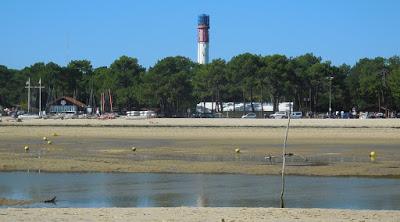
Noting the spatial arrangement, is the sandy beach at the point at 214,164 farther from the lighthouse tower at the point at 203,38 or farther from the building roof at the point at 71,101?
the lighthouse tower at the point at 203,38

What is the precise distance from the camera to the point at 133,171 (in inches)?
1172

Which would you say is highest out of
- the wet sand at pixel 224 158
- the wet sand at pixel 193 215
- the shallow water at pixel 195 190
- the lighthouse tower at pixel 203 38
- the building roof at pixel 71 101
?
the lighthouse tower at pixel 203 38

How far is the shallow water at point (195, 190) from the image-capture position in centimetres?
2097

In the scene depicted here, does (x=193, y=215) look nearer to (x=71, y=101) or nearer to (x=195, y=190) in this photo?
(x=195, y=190)

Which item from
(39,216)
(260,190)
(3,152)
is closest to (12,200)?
(39,216)

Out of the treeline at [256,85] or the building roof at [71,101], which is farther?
the building roof at [71,101]

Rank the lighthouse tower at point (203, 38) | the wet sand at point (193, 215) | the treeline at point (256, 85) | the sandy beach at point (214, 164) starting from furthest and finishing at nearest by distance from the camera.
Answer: the lighthouse tower at point (203, 38) → the treeline at point (256, 85) → the sandy beach at point (214, 164) → the wet sand at point (193, 215)

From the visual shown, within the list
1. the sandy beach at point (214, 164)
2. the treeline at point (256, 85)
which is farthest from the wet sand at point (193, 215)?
the treeline at point (256, 85)

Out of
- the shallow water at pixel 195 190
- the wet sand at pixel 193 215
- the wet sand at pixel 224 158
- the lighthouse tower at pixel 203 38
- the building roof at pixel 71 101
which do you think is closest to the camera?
the wet sand at pixel 193 215

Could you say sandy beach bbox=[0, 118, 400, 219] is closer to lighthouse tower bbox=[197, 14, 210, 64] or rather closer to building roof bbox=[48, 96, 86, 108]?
building roof bbox=[48, 96, 86, 108]

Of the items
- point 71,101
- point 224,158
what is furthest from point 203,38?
point 224,158

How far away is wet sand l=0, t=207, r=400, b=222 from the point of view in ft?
51.7

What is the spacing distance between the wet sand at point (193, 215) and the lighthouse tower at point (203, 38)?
523 ft

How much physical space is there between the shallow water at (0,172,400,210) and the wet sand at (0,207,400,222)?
2741 millimetres
